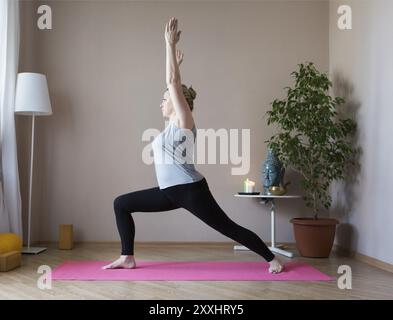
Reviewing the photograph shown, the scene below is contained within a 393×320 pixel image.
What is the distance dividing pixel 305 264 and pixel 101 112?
227cm

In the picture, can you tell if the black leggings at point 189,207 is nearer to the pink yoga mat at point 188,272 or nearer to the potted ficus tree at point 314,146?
the pink yoga mat at point 188,272

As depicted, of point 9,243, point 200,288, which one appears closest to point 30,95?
point 9,243

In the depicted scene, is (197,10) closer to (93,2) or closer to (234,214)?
(93,2)

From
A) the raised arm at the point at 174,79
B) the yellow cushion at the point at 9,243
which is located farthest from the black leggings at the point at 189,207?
the yellow cushion at the point at 9,243

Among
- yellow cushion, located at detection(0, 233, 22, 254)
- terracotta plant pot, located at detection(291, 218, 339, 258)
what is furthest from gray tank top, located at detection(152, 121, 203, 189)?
terracotta plant pot, located at detection(291, 218, 339, 258)

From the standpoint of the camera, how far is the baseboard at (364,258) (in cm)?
313

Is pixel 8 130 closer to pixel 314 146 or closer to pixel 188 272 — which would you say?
pixel 188 272

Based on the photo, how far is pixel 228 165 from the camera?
4.27 metres

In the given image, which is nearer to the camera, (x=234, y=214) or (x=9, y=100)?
(x=9, y=100)

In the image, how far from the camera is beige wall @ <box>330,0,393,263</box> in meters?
3.17

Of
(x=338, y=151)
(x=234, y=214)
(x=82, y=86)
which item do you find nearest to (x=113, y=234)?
(x=234, y=214)

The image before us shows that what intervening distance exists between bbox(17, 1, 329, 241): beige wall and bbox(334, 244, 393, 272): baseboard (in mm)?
504

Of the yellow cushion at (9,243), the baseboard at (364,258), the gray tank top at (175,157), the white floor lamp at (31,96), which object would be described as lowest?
the baseboard at (364,258)

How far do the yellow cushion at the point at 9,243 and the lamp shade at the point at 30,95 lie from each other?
3.35 ft
